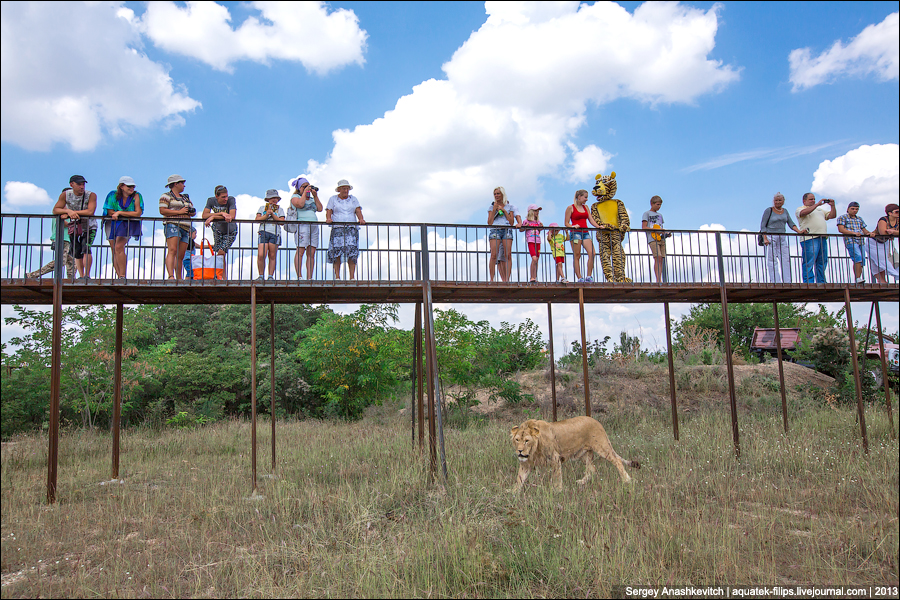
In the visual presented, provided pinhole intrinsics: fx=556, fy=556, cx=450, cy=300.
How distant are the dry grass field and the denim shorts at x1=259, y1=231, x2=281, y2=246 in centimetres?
440

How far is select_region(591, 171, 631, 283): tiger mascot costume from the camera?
11.8 metres

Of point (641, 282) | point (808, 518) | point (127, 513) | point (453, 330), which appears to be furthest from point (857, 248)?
point (127, 513)

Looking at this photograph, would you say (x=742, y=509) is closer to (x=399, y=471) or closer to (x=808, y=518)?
(x=808, y=518)

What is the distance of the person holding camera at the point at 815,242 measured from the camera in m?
12.7

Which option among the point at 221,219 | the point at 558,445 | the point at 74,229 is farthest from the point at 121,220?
the point at 558,445

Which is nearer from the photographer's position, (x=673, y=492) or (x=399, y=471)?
(x=673, y=492)

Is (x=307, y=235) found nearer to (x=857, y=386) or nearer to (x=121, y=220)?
(x=121, y=220)

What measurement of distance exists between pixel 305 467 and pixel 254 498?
2278mm

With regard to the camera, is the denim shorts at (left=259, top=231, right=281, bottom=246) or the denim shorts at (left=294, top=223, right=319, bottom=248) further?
the denim shorts at (left=294, top=223, right=319, bottom=248)

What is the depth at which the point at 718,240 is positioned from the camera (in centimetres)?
1213

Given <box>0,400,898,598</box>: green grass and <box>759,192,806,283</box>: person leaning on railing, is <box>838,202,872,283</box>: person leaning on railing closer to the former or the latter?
<box>759,192,806,283</box>: person leaning on railing

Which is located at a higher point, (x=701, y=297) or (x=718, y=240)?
(x=718, y=240)

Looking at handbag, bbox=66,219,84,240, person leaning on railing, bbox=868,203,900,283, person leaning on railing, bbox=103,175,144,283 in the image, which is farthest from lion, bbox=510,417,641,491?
handbag, bbox=66,219,84,240

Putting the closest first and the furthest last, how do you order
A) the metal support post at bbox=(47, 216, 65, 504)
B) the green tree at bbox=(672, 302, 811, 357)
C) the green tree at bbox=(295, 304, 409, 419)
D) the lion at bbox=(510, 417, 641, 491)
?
the metal support post at bbox=(47, 216, 65, 504) → the lion at bbox=(510, 417, 641, 491) → the green tree at bbox=(295, 304, 409, 419) → the green tree at bbox=(672, 302, 811, 357)
